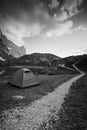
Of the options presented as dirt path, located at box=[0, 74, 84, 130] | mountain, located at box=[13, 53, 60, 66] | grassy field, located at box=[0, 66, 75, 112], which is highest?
mountain, located at box=[13, 53, 60, 66]

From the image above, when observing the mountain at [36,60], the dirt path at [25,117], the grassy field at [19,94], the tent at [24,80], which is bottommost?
the dirt path at [25,117]

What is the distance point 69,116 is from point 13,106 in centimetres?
531

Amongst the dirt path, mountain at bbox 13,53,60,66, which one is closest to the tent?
the dirt path

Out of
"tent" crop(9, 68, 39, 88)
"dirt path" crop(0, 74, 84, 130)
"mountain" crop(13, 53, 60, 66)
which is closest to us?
"dirt path" crop(0, 74, 84, 130)

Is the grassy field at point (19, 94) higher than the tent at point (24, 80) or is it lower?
lower

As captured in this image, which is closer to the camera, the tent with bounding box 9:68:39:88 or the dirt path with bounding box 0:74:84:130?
the dirt path with bounding box 0:74:84:130

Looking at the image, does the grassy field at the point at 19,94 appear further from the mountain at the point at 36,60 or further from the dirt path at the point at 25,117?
the mountain at the point at 36,60

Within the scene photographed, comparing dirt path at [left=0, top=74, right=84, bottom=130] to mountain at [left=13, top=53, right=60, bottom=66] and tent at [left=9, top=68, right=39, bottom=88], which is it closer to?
tent at [left=9, top=68, right=39, bottom=88]

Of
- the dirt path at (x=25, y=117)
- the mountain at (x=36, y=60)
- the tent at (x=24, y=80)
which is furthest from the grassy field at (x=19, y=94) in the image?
the mountain at (x=36, y=60)

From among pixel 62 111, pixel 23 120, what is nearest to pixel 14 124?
pixel 23 120

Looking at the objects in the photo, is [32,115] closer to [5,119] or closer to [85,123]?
[5,119]

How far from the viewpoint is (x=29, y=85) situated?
1218 cm

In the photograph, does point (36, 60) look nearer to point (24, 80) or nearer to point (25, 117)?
point (24, 80)

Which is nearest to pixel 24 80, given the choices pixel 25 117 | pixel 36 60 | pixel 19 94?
pixel 19 94
